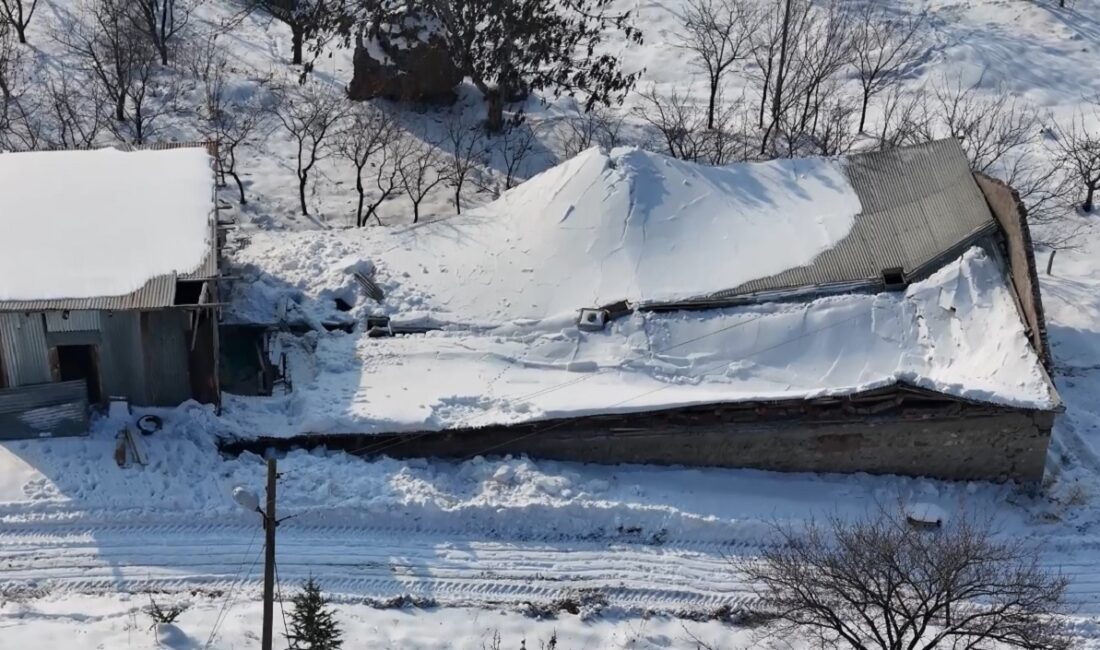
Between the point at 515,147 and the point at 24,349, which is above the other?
the point at 515,147

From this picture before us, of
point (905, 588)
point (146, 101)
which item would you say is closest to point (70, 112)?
point (146, 101)

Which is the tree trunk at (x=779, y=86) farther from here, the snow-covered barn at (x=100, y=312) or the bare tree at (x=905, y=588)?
the snow-covered barn at (x=100, y=312)

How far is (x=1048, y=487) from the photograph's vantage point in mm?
20797

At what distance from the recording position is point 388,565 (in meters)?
18.8

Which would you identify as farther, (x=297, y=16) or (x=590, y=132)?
(x=297, y=16)

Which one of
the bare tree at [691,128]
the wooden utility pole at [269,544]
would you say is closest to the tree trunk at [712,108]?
the bare tree at [691,128]

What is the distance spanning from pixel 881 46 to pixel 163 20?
1983 centimetres

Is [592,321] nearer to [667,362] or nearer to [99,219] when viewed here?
[667,362]

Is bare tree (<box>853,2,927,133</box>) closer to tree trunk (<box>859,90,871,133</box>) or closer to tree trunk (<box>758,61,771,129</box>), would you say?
tree trunk (<box>859,90,871,133</box>)

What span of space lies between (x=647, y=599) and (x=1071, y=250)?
1548 centimetres

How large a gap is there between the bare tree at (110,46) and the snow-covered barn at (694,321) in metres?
8.86

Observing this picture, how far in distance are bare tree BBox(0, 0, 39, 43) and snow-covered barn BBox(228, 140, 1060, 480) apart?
14.1 m

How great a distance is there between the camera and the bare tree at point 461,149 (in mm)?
29594

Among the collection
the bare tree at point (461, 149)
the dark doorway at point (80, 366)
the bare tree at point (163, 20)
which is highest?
the bare tree at point (163, 20)
